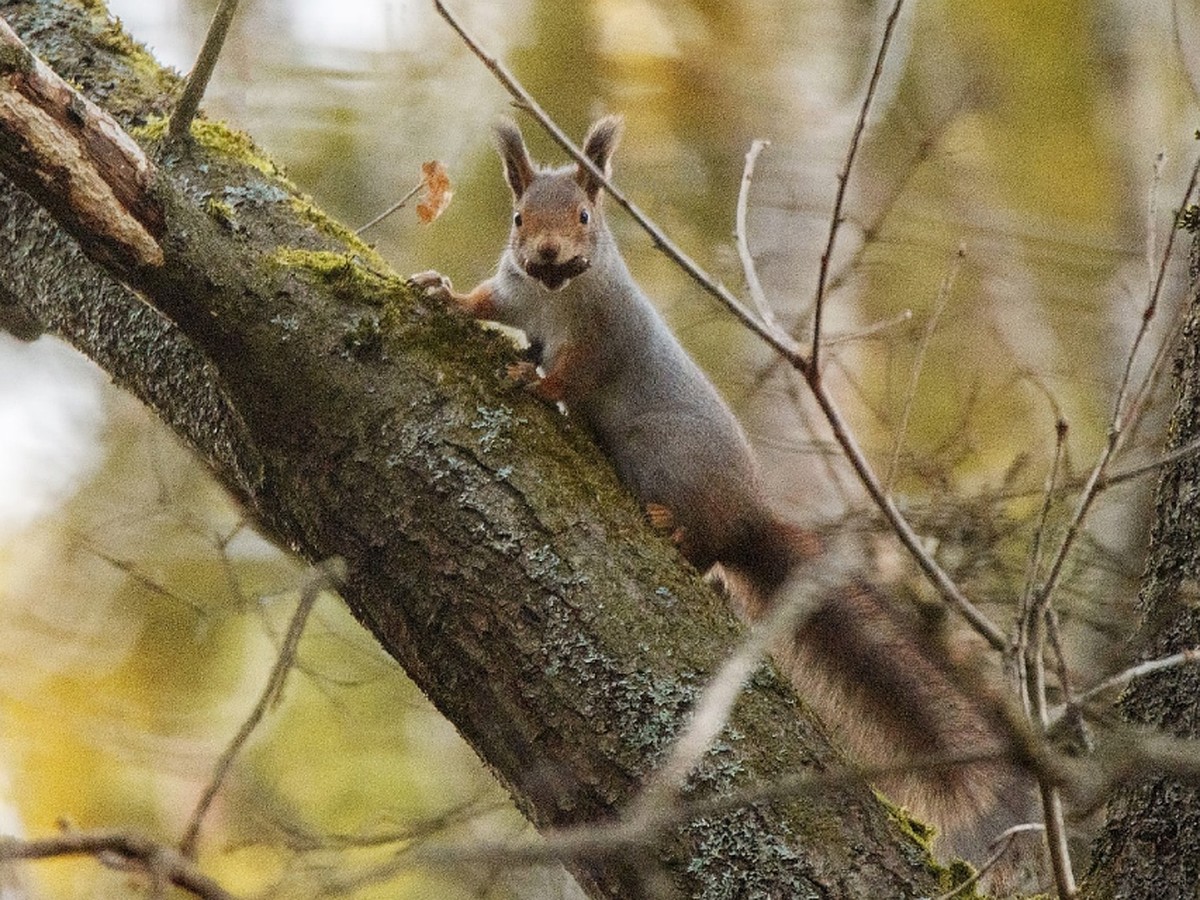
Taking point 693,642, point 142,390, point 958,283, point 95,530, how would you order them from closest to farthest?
point 693,642, point 142,390, point 95,530, point 958,283

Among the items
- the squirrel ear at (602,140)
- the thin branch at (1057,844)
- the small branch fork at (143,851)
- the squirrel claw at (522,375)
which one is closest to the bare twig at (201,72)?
the squirrel claw at (522,375)

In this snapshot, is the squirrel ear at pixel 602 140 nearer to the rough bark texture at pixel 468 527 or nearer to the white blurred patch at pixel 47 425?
the rough bark texture at pixel 468 527

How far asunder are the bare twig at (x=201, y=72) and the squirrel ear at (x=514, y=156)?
0.84 metres

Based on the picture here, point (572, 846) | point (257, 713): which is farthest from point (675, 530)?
point (572, 846)

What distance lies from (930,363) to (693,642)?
11.9 ft

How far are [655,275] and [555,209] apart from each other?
2624mm

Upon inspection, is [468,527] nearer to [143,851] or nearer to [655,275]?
[143,851]

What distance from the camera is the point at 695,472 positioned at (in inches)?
133

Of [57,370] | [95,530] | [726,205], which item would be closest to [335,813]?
[95,530]

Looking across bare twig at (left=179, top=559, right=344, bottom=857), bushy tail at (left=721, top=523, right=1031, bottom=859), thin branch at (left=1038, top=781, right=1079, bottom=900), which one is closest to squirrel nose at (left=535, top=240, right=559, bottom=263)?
bushy tail at (left=721, top=523, right=1031, bottom=859)

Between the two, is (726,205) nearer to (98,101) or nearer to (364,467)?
(98,101)

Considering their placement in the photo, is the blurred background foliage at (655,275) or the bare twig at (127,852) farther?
the blurred background foliage at (655,275)

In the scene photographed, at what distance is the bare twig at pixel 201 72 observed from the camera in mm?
2301

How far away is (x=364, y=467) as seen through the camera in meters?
2.35
